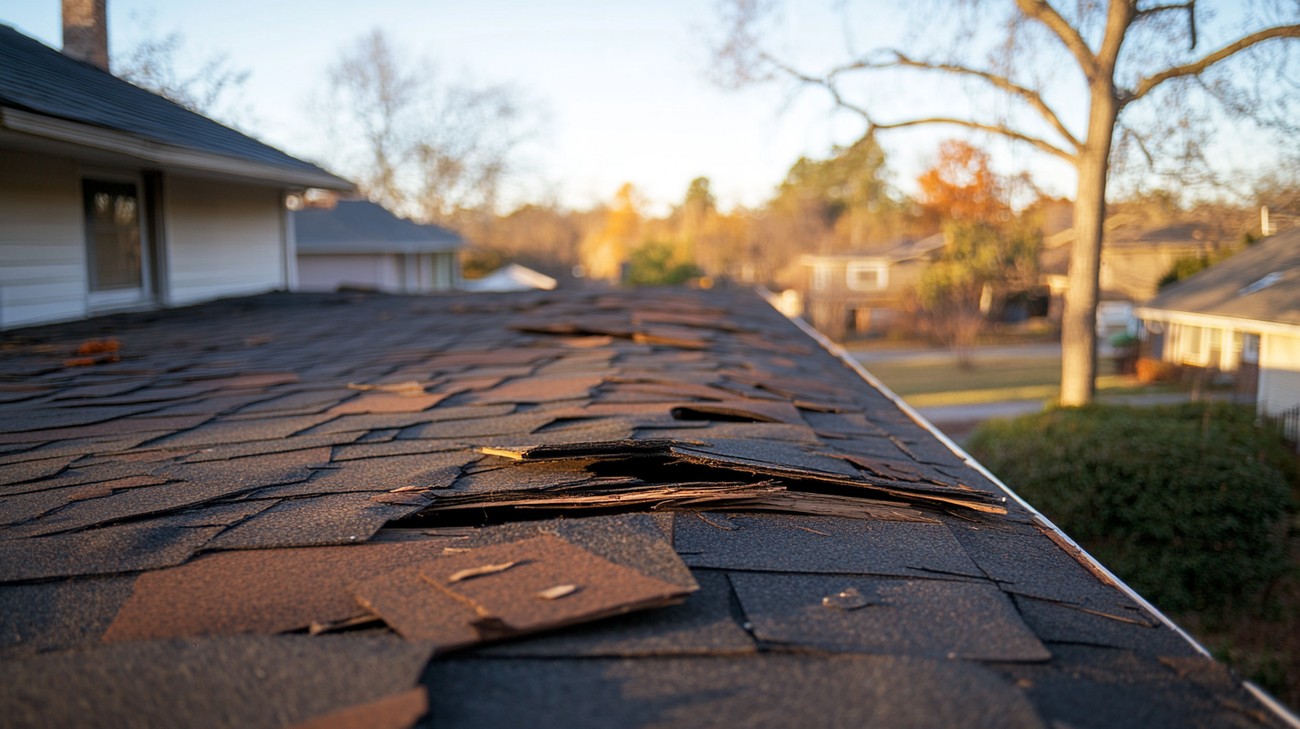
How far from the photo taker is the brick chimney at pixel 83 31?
1129 cm

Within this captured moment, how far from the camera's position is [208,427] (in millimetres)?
4102

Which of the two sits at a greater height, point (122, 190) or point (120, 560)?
point (122, 190)

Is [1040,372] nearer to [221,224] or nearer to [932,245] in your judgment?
[932,245]

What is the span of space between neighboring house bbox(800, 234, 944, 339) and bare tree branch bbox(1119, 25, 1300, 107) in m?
28.6

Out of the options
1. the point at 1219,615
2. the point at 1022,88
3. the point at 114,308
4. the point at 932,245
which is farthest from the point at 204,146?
the point at 932,245

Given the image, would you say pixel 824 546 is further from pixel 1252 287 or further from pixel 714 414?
pixel 1252 287

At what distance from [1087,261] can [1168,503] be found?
7.27 m

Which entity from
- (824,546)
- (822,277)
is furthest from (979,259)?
(824,546)

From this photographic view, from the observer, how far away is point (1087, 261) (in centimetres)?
1722

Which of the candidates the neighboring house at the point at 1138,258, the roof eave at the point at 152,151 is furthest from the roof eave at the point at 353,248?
the neighboring house at the point at 1138,258

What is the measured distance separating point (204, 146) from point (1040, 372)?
97.2 feet

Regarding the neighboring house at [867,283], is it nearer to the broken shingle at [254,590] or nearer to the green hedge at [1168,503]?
the green hedge at [1168,503]

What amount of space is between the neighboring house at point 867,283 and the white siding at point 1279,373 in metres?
26.5

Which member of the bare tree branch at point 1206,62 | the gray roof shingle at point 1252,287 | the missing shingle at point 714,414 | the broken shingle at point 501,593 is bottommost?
the broken shingle at point 501,593
